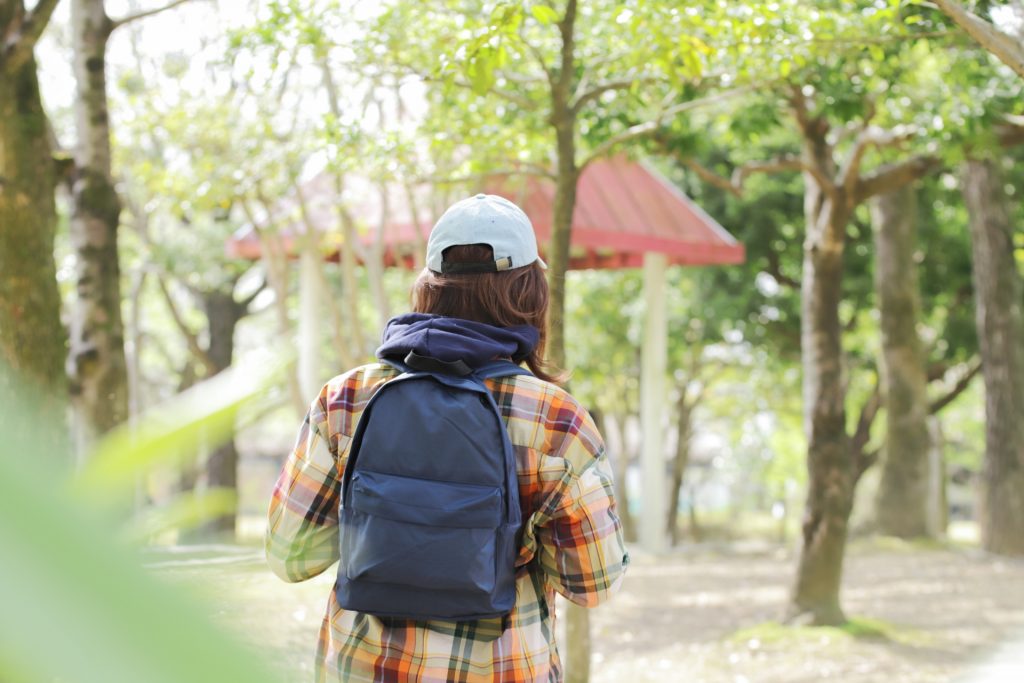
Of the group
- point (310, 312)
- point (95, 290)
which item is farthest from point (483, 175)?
point (310, 312)

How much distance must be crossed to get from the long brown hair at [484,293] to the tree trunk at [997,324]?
10.7 m

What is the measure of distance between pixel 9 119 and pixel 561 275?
225 centimetres

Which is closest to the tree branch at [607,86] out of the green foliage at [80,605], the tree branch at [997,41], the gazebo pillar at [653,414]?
the tree branch at [997,41]

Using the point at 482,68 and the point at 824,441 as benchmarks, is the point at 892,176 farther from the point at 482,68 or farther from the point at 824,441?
the point at 482,68

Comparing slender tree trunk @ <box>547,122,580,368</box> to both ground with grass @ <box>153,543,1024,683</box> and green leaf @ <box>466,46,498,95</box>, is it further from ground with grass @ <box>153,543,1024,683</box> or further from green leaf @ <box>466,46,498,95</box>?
ground with grass @ <box>153,543,1024,683</box>

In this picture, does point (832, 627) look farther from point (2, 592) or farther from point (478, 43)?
point (2, 592)

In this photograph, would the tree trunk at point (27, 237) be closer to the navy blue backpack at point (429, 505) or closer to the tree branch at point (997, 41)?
the navy blue backpack at point (429, 505)

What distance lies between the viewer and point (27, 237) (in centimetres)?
398

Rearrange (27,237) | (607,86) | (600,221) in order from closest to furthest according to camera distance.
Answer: (27,237) < (607,86) < (600,221)

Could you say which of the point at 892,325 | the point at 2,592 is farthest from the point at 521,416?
the point at 892,325

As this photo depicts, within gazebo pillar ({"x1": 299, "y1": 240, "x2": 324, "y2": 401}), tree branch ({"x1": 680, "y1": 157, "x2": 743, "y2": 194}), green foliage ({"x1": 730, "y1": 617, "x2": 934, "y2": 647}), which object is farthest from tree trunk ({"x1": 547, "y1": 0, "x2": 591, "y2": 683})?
gazebo pillar ({"x1": 299, "y1": 240, "x2": 324, "y2": 401})

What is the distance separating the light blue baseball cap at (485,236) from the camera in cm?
218

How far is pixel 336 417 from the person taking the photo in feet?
7.04

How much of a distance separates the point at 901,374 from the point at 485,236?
11816 millimetres
